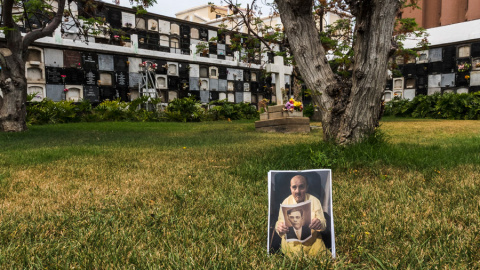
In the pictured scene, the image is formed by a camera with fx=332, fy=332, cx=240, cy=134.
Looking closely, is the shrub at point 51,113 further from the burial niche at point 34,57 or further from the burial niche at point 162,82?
the burial niche at point 162,82

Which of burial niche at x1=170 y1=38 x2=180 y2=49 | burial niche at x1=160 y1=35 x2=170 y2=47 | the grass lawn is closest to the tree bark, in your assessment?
the grass lawn

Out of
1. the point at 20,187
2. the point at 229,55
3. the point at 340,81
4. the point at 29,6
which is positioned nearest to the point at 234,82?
the point at 229,55

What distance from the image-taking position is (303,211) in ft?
4.34

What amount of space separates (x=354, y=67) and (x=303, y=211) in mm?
2966

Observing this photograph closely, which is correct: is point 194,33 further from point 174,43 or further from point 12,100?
point 12,100

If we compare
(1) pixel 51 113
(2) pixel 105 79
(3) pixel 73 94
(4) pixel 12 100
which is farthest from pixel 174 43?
(4) pixel 12 100

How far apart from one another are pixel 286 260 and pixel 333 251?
0.20 meters

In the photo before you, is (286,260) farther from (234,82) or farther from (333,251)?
(234,82)

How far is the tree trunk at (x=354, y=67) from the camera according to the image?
3.68 metres

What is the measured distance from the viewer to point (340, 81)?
4152mm

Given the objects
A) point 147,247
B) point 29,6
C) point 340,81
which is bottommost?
point 147,247

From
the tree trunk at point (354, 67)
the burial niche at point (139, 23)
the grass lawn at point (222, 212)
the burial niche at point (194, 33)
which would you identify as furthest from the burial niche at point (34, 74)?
the tree trunk at point (354, 67)

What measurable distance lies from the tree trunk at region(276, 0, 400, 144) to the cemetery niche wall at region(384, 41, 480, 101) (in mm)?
15386

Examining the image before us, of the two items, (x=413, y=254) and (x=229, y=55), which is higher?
(x=229, y=55)
